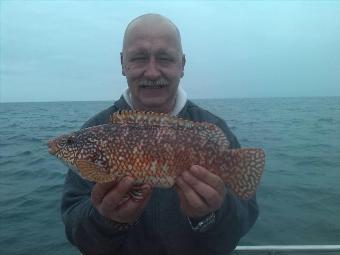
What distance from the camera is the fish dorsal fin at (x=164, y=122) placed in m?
4.23

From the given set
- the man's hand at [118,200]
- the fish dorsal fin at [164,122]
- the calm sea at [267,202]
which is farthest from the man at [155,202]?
the calm sea at [267,202]

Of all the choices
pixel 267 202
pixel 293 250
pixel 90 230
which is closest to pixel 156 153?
pixel 90 230

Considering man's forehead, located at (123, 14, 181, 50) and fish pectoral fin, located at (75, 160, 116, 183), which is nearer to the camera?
fish pectoral fin, located at (75, 160, 116, 183)

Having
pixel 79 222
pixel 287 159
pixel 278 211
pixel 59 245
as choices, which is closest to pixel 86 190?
pixel 79 222

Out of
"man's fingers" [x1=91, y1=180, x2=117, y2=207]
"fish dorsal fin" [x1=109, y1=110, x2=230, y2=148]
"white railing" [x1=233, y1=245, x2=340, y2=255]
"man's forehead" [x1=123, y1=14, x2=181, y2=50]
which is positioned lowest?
"white railing" [x1=233, y1=245, x2=340, y2=255]

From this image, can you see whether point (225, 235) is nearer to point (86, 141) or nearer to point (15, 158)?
point (86, 141)

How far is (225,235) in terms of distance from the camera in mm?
4297

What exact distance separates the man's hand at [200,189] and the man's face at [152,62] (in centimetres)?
144

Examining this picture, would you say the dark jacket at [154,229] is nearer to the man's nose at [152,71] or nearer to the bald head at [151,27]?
the man's nose at [152,71]

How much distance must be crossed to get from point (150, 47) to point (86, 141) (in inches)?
59.2

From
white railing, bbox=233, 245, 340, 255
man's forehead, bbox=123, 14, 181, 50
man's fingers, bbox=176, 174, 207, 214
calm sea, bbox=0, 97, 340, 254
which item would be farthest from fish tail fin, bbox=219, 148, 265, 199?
calm sea, bbox=0, 97, 340, 254

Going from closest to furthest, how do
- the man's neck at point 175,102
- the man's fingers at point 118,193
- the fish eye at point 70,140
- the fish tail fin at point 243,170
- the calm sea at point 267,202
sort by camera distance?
the man's fingers at point 118,193
the fish tail fin at point 243,170
the fish eye at point 70,140
the man's neck at point 175,102
the calm sea at point 267,202

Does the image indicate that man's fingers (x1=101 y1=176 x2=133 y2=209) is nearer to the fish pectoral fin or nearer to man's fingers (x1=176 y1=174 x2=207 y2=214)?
the fish pectoral fin

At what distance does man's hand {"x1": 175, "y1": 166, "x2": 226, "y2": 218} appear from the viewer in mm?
3783
